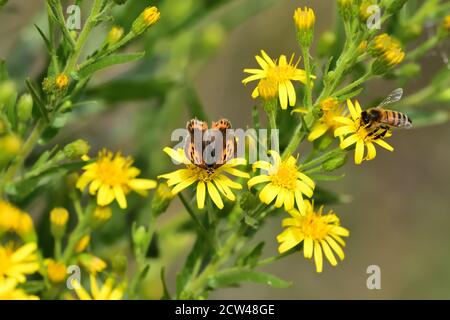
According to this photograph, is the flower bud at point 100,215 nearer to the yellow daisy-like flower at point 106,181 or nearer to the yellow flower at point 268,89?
the yellow daisy-like flower at point 106,181

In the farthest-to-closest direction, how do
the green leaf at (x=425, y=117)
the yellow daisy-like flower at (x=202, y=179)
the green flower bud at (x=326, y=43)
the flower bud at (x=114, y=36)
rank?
1. the green leaf at (x=425, y=117)
2. the green flower bud at (x=326, y=43)
3. the flower bud at (x=114, y=36)
4. the yellow daisy-like flower at (x=202, y=179)

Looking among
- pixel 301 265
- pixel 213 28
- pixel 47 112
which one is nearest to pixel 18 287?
pixel 47 112

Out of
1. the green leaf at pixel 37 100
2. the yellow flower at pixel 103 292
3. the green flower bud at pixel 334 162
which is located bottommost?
the yellow flower at pixel 103 292

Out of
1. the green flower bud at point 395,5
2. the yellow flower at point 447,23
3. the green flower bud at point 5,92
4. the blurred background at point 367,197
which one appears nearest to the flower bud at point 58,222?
the green flower bud at point 5,92

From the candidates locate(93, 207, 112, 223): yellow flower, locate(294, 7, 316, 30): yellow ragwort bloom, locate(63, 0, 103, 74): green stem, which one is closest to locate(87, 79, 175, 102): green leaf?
locate(93, 207, 112, 223): yellow flower

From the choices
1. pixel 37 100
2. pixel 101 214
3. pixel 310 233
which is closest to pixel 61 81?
pixel 37 100

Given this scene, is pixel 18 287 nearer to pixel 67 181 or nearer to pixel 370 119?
pixel 67 181
